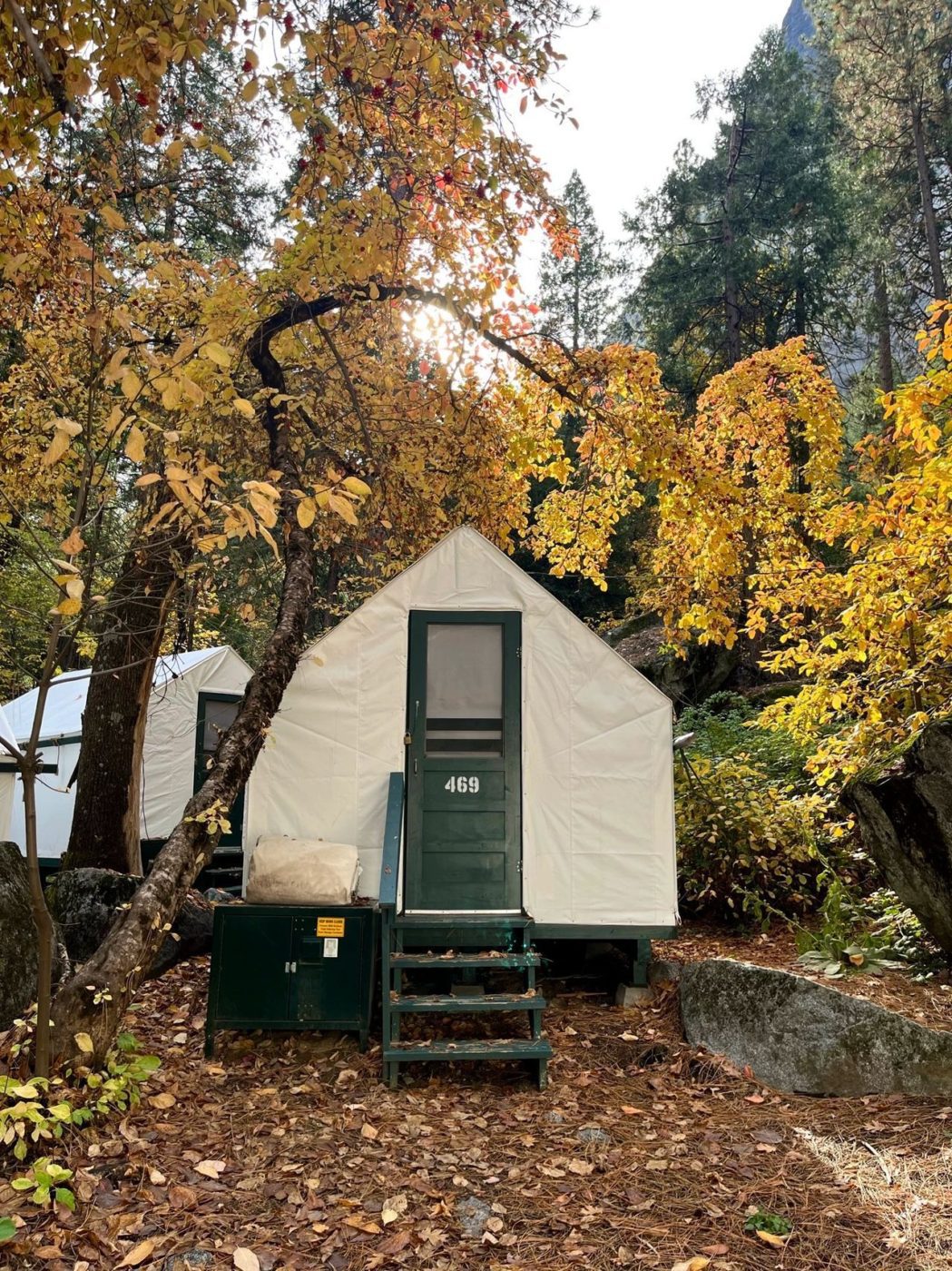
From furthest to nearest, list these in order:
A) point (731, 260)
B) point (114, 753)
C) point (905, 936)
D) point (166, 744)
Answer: point (731, 260)
point (166, 744)
point (114, 753)
point (905, 936)

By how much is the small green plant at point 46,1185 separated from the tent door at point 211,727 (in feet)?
26.1

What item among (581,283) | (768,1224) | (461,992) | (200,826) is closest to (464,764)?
(461,992)

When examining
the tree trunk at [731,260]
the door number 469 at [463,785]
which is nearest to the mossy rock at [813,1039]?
the door number 469 at [463,785]

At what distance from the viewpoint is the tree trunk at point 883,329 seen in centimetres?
1848

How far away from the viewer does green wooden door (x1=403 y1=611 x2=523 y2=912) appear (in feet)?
20.1

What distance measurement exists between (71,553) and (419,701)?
11.3 feet

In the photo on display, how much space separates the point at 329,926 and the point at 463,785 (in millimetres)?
1370

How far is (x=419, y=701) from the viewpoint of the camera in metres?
6.32

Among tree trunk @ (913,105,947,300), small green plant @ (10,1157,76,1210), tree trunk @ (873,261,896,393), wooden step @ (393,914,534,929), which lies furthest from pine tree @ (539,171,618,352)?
small green plant @ (10,1157,76,1210)

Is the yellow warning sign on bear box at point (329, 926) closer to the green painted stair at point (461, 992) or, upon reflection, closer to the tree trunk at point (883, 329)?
the green painted stair at point (461, 992)

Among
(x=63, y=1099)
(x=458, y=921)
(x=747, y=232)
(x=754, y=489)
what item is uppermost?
(x=747, y=232)

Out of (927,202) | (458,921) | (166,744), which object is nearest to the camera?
(458,921)

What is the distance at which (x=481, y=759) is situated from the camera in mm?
6301

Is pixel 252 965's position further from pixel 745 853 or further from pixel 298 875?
pixel 745 853
